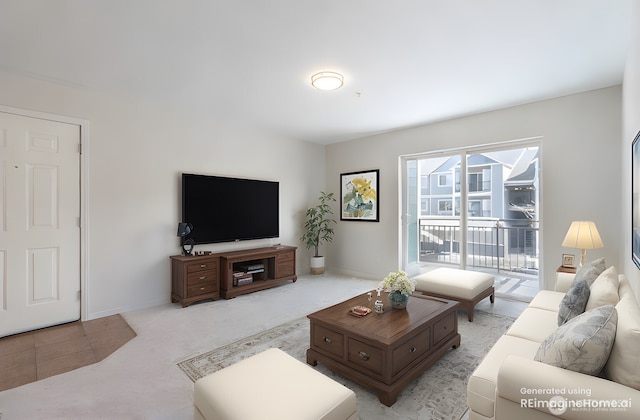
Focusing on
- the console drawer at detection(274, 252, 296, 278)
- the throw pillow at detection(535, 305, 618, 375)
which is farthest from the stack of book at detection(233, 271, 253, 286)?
the throw pillow at detection(535, 305, 618, 375)

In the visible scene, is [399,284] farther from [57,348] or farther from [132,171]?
[132,171]

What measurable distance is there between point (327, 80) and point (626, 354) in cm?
278

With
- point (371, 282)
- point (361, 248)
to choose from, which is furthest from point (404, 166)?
point (371, 282)

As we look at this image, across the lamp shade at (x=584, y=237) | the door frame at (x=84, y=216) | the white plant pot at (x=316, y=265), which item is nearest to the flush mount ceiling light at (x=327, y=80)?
the door frame at (x=84, y=216)

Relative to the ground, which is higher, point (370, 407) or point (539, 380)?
point (539, 380)

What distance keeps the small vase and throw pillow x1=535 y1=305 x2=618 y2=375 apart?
1146 mm

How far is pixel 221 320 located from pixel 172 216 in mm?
1580

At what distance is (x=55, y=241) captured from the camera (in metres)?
3.13

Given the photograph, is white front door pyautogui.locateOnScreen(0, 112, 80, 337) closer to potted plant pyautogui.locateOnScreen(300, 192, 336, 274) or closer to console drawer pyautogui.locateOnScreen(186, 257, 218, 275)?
console drawer pyautogui.locateOnScreen(186, 257, 218, 275)

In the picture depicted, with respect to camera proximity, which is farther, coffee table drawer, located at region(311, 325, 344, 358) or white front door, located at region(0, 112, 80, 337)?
white front door, located at region(0, 112, 80, 337)

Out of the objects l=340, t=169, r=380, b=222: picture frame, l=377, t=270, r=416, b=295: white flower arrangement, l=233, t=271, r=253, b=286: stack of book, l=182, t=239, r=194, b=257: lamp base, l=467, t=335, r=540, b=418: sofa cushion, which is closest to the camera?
l=467, t=335, r=540, b=418: sofa cushion

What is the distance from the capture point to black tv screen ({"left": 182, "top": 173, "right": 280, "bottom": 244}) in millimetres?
4035

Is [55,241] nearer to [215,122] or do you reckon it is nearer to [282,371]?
[215,122]

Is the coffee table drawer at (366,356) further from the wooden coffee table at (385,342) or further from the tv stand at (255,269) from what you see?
the tv stand at (255,269)
